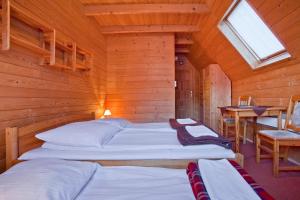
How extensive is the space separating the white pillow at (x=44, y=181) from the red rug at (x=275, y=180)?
5.54 feet

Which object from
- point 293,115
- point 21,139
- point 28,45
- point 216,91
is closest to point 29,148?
point 21,139

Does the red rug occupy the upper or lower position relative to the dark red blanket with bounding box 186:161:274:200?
lower

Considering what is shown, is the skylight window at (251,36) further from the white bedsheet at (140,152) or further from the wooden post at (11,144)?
the wooden post at (11,144)

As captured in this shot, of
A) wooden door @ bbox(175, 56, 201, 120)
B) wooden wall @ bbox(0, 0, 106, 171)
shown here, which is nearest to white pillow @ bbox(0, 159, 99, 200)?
wooden wall @ bbox(0, 0, 106, 171)

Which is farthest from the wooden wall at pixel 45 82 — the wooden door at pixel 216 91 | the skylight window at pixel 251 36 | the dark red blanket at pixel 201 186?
the wooden door at pixel 216 91

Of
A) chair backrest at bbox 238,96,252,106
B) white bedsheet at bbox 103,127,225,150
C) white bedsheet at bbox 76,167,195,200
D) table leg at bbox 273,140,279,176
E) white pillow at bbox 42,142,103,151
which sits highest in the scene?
chair backrest at bbox 238,96,252,106

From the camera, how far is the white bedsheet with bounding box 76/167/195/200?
1.02 m

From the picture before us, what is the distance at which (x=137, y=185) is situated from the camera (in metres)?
1.17

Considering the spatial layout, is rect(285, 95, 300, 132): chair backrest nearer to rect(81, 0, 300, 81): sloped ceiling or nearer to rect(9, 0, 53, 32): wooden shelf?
rect(81, 0, 300, 81): sloped ceiling

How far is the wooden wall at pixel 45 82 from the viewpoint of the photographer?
1.56 m

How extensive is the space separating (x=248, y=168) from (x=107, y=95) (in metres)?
3.01

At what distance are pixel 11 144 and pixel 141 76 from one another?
10.2 ft

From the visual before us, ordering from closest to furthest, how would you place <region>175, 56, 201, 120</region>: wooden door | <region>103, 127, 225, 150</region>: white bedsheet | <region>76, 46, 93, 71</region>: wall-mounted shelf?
<region>103, 127, 225, 150</region>: white bedsheet → <region>76, 46, 93, 71</region>: wall-mounted shelf → <region>175, 56, 201, 120</region>: wooden door

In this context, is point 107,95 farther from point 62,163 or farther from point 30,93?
point 62,163
